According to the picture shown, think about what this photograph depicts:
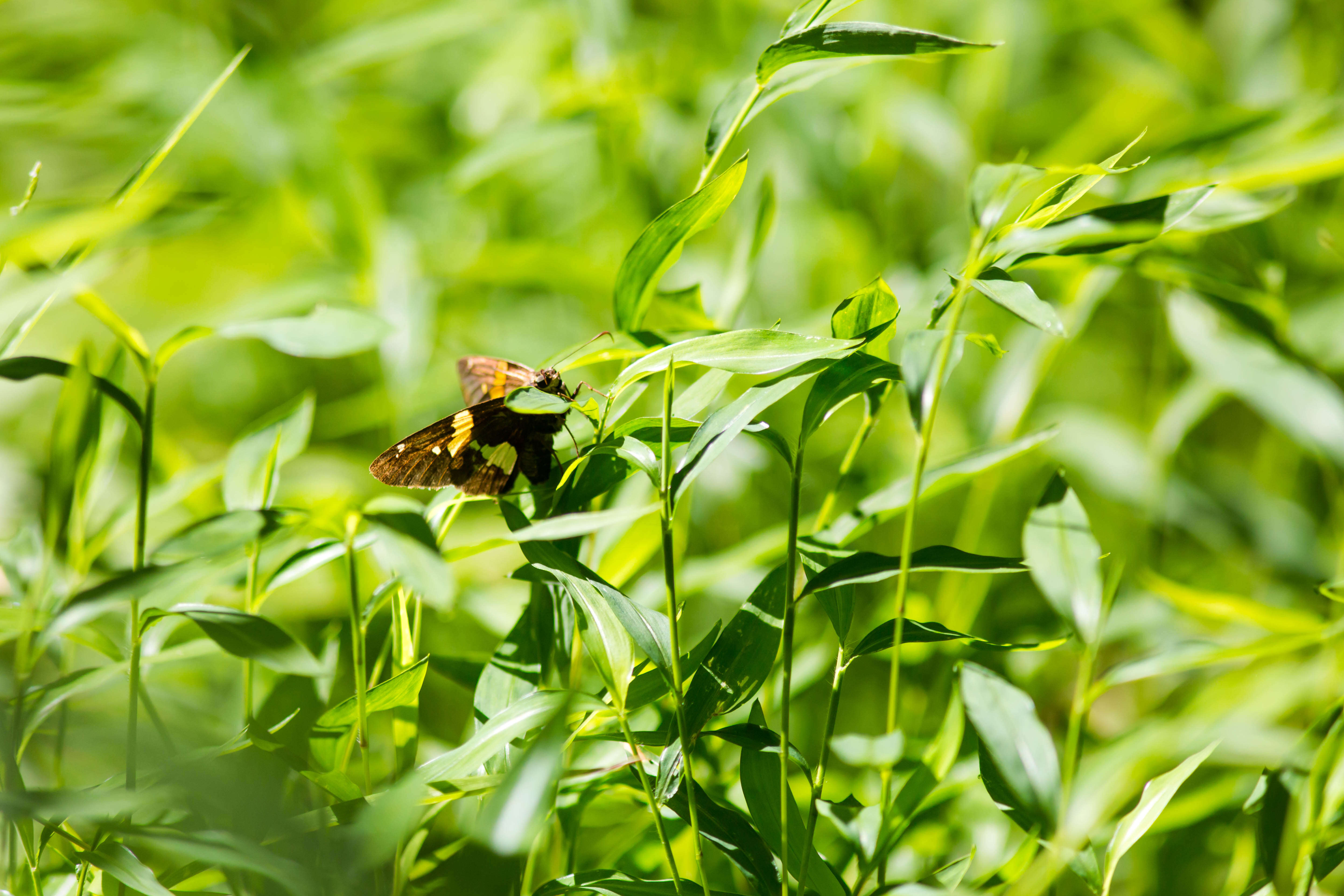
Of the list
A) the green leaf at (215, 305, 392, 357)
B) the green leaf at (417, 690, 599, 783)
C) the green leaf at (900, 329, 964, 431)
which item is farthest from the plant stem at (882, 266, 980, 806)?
the green leaf at (215, 305, 392, 357)

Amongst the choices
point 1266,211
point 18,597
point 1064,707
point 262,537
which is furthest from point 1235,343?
point 18,597

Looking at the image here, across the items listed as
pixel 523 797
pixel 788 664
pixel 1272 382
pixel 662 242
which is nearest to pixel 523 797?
pixel 523 797

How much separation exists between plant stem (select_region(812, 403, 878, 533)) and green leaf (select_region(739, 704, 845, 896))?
10 cm

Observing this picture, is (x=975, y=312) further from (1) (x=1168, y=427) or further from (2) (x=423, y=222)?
(2) (x=423, y=222)

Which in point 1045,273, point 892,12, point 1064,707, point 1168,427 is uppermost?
point 892,12

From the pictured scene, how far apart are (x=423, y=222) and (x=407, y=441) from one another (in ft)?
1.94

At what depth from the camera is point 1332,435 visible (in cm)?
49

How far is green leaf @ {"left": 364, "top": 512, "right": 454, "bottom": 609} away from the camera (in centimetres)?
22

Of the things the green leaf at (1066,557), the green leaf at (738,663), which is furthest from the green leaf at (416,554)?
the green leaf at (1066,557)

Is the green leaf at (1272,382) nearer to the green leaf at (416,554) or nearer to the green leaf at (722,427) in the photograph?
the green leaf at (722,427)

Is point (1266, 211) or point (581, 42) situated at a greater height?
point (581, 42)

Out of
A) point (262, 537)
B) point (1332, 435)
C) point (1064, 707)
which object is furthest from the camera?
point (1064, 707)

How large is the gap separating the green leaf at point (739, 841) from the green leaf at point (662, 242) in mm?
189

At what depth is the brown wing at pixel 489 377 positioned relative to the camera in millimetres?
419
